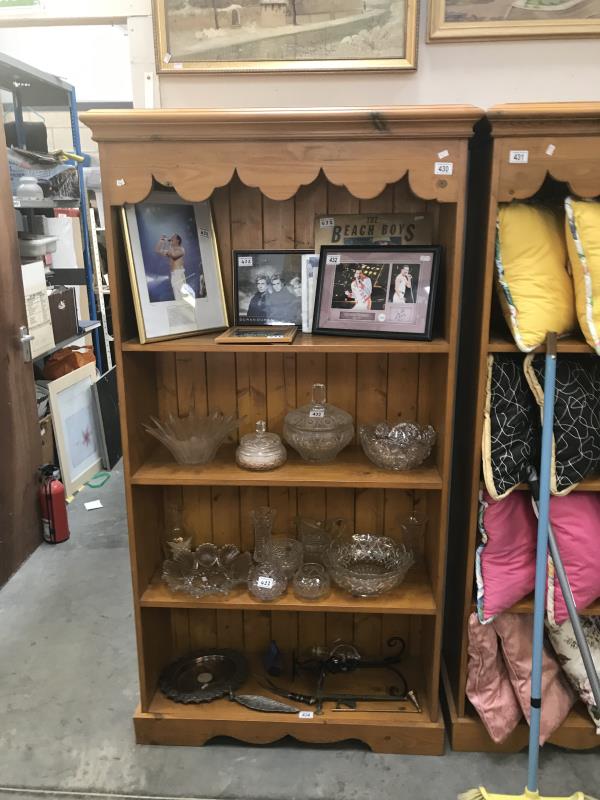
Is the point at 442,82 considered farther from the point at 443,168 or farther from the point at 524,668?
the point at 524,668

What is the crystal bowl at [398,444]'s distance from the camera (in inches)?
77.5

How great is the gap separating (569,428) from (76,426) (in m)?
3.11

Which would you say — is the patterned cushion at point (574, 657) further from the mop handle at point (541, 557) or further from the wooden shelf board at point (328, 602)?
the wooden shelf board at point (328, 602)

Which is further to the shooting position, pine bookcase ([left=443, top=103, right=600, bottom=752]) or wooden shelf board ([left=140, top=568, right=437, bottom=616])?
wooden shelf board ([left=140, top=568, right=437, bottom=616])

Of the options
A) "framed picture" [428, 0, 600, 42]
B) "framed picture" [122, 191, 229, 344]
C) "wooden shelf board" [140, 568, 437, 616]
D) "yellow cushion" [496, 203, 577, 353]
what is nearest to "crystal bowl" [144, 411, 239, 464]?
"framed picture" [122, 191, 229, 344]

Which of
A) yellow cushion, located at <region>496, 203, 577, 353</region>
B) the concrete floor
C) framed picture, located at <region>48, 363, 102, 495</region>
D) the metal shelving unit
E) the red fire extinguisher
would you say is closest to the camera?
yellow cushion, located at <region>496, 203, 577, 353</region>

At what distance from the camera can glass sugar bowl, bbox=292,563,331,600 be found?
2.04 m

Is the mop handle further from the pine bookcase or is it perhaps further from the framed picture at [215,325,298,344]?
the framed picture at [215,325,298,344]

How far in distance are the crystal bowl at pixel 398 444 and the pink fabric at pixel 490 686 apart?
19.3 inches

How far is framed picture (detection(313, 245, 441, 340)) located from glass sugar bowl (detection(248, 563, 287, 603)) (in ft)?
2.49

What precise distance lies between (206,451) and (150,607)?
54cm

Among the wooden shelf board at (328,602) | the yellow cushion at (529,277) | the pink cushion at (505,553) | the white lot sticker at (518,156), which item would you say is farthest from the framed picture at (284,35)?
the wooden shelf board at (328,602)

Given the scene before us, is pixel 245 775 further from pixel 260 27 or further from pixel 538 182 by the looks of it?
pixel 260 27

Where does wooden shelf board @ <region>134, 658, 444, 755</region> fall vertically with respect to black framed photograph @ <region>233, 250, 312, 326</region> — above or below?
below
